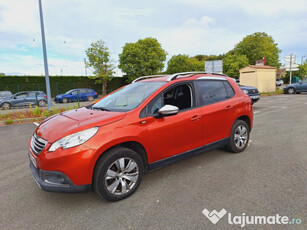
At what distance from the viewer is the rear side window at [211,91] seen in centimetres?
372

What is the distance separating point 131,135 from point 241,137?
2.69 m

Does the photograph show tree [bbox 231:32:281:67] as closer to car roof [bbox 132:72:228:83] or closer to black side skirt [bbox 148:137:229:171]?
A: car roof [bbox 132:72:228:83]

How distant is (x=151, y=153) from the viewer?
2.98m

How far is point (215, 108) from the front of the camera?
148 inches

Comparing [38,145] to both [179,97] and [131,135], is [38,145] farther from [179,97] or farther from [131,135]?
[179,97]

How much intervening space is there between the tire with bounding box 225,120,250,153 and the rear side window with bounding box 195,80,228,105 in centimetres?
63

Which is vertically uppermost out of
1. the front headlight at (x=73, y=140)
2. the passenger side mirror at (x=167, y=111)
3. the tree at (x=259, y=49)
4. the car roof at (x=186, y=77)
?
the tree at (x=259, y=49)

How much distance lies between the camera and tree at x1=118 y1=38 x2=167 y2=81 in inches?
1133

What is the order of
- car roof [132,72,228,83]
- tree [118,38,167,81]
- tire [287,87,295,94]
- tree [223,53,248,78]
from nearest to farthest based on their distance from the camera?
car roof [132,72,228,83] → tire [287,87,295,94] → tree [118,38,167,81] → tree [223,53,248,78]

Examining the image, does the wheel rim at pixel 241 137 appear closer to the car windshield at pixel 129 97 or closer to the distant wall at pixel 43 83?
the car windshield at pixel 129 97

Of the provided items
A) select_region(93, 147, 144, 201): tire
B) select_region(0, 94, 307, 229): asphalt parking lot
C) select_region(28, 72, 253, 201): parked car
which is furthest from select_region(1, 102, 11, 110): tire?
select_region(93, 147, 144, 201): tire

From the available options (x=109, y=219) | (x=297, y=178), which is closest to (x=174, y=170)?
(x=109, y=219)

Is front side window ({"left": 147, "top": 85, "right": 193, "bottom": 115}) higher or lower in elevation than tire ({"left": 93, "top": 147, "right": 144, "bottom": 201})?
higher

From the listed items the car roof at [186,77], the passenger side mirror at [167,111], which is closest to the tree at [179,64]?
the car roof at [186,77]
